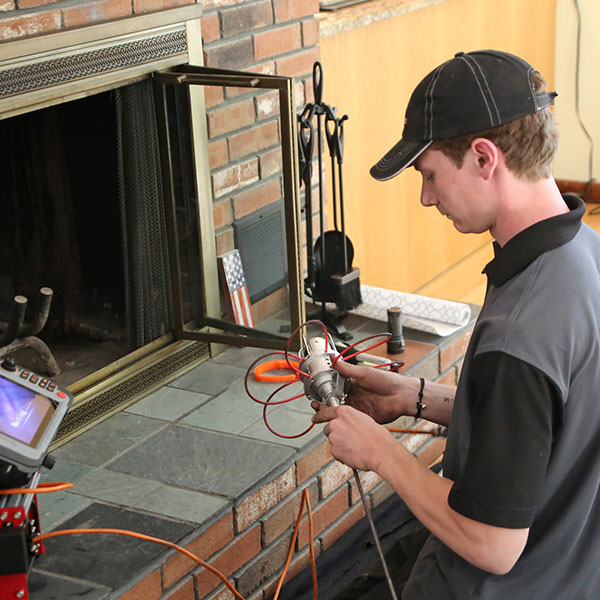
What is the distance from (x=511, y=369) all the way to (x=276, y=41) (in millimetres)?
1705

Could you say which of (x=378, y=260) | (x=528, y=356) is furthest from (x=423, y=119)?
(x=378, y=260)

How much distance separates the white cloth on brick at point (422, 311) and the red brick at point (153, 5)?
3.45ft

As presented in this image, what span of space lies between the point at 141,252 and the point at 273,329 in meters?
0.41

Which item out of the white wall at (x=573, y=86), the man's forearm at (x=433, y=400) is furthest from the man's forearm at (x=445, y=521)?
the white wall at (x=573, y=86)

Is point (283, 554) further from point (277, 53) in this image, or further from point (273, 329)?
point (277, 53)

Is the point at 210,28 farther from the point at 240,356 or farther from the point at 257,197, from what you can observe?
the point at 240,356

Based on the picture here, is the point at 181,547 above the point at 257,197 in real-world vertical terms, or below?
below

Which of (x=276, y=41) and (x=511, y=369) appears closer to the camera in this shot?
(x=511, y=369)

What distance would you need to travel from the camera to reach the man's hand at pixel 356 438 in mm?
1498

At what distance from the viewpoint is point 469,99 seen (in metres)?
1.38

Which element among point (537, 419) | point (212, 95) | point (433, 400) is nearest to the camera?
point (537, 419)

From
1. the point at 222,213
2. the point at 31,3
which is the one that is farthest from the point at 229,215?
the point at 31,3

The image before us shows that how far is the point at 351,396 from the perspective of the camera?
183 centimetres

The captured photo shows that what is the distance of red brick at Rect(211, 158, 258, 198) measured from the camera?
2.59 meters
